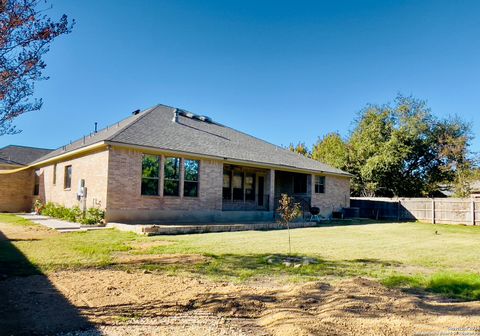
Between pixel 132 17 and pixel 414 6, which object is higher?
pixel 414 6

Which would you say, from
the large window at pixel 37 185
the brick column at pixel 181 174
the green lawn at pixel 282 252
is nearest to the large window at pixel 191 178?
the brick column at pixel 181 174

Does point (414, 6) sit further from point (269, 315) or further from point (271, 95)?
point (269, 315)

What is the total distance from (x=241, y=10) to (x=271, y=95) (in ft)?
40.7

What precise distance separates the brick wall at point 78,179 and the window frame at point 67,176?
143 mm

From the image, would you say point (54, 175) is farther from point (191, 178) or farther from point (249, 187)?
point (249, 187)

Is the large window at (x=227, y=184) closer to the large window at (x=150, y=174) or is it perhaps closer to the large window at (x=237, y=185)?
the large window at (x=237, y=185)

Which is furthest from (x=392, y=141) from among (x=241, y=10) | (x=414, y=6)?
(x=241, y=10)

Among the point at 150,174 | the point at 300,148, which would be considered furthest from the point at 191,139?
the point at 300,148

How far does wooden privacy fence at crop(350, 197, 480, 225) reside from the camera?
Result: 70.2ft

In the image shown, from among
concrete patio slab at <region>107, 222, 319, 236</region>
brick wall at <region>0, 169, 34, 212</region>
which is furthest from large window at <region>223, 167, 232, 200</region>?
brick wall at <region>0, 169, 34, 212</region>

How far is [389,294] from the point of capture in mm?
4711

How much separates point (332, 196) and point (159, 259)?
19.1 metres

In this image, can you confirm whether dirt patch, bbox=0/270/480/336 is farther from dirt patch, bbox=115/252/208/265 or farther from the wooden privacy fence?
the wooden privacy fence

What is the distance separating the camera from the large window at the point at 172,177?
1572 cm
